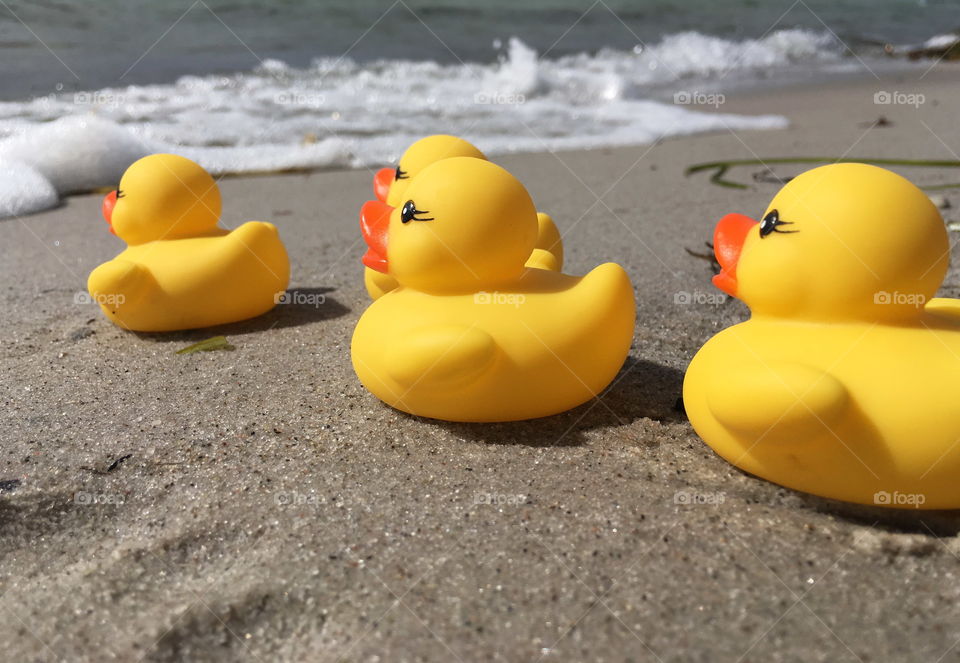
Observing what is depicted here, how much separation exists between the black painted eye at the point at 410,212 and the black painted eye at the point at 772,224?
981 millimetres

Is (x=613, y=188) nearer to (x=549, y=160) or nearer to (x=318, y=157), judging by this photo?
(x=549, y=160)

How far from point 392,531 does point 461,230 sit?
3.10 ft

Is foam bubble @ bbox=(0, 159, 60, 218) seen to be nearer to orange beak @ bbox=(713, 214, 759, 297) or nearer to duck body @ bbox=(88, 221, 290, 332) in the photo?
duck body @ bbox=(88, 221, 290, 332)

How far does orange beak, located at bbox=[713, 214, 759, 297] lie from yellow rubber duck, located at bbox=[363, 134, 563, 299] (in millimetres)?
796

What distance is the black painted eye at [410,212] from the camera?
269 cm

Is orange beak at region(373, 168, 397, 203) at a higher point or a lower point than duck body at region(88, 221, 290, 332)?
higher

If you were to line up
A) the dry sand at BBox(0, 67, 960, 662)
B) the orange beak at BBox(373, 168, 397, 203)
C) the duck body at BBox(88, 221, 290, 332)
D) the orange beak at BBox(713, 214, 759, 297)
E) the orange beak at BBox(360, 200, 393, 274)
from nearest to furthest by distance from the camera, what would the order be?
1. the dry sand at BBox(0, 67, 960, 662)
2. the orange beak at BBox(713, 214, 759, 297)
3. the orange beak at BBox(360, 200, 393, 274)
4. the orange beak at BBox(373, 168, 397, 203)
5. the duck body at BBox(88, 221, 290, 332)

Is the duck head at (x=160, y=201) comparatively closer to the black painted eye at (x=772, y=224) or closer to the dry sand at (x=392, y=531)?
the dry sand at (x=392, y=531)

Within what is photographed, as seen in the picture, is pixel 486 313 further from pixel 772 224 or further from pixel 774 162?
pixel 774 162

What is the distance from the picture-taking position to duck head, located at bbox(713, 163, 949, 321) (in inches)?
89.0

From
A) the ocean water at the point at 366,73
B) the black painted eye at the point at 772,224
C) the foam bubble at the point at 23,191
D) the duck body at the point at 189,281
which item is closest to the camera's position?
the black painted eye at the point at 772,224

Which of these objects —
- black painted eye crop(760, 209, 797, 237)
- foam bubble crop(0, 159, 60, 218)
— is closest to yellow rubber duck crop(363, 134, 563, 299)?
black painted eye crop(760, 209, 797, 237)

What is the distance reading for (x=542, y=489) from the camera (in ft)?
7.85

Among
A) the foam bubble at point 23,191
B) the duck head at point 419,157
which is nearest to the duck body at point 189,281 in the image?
the duck head at point 419,157
